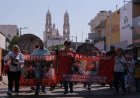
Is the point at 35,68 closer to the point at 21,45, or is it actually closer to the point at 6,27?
the point at 21,45

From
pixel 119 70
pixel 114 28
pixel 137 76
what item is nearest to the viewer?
pixel 119 70

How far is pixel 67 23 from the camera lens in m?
183

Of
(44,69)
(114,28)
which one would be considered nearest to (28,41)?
(44,69)

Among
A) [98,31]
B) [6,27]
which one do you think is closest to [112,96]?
[98,31]

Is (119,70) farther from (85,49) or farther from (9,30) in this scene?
(9,30)

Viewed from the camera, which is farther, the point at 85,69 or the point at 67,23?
the point at 67,23

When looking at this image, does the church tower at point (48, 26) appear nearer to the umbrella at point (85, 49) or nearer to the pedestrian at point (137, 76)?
the umbrella at point (85, 49)

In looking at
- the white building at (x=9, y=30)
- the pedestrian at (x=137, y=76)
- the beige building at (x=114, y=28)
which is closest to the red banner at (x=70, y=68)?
the pedestrian at (x=137, y=76)

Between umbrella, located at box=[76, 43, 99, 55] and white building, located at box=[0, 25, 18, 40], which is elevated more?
white building, located at box=[0, 25, 18, 40]

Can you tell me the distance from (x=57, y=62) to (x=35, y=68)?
84 centimetres

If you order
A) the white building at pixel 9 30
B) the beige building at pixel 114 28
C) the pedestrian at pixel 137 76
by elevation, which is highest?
the white building at pixel 9 30

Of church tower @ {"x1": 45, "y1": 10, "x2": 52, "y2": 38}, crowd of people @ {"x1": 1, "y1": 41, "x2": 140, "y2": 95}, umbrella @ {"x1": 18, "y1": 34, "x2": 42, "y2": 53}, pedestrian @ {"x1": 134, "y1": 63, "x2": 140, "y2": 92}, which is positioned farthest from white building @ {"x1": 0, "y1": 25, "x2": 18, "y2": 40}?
pedestrian @ {"x1": 134, "y1": 63, "x2": 140, "y2": 92}

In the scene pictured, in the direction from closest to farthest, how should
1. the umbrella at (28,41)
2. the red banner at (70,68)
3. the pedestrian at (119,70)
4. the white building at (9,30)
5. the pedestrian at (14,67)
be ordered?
the pedestrian at (14,67)
the red banner at (70,68)
the pedestrian at (119,70)
the umbrella at (28,41)
the white building at (9,30)

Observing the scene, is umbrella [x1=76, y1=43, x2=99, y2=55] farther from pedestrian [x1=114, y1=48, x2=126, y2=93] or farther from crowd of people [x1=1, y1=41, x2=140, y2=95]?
pedestrian [x1=114, y1=48, x2=126, y2=93]
